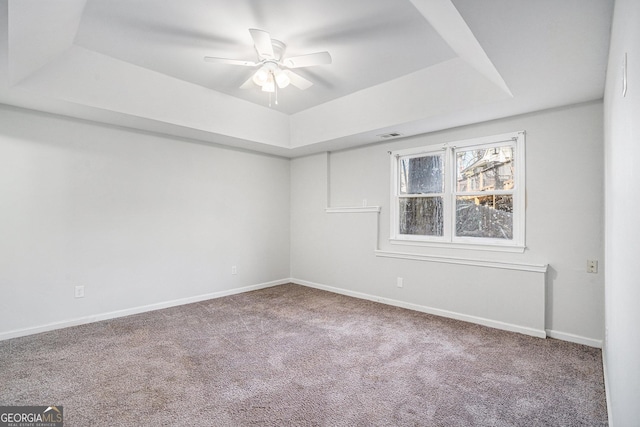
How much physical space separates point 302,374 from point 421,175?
2916 mm

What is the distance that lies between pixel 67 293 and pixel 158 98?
7.61 feet

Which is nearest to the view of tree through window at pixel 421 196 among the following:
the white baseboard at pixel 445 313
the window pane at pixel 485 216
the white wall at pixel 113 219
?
the window pane at pixel 485 216

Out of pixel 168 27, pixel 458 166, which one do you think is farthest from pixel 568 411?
pixel 168 27

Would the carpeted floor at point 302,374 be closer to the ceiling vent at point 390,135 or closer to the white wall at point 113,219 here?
the white wall at point 113,219

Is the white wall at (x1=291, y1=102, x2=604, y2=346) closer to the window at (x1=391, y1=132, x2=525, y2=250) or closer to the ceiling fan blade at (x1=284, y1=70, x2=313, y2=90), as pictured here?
the window at (x1=391, y1=132, x2=525, y2=250)

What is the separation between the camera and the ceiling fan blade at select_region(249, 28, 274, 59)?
2246mm

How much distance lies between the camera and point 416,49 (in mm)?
2836

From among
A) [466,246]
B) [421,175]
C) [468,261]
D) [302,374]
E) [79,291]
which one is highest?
[421,175]

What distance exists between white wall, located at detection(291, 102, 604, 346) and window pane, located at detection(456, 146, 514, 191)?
21cm

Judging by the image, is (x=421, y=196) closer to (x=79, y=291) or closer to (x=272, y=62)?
(x=272, y=62)

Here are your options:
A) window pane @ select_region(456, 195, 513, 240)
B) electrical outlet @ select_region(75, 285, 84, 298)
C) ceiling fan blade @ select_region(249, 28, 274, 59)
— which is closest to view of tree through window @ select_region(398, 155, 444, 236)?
window pane @ select_region(456, 195, 513, 240)

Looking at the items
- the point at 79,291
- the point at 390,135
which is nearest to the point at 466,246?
the point at 390,135

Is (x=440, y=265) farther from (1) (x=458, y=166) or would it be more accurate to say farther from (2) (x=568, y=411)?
(2) (x=568, y=411)

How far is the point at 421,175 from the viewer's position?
13.9 ft
